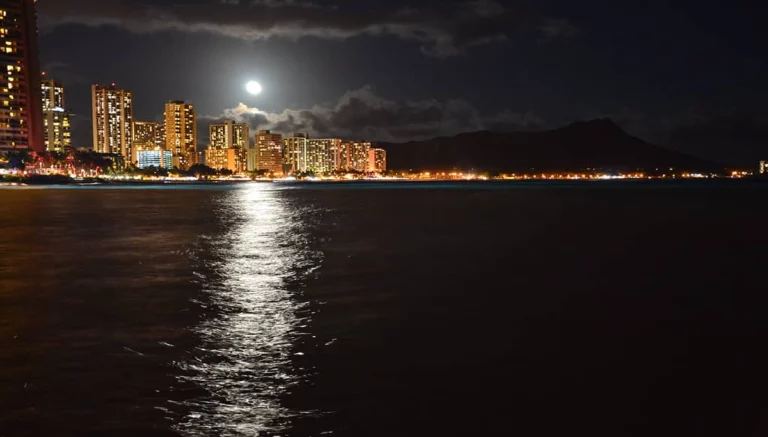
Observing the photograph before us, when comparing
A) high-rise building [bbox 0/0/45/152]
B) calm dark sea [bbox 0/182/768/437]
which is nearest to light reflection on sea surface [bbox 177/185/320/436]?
calm dark sea [bbox 0/182/768/437]

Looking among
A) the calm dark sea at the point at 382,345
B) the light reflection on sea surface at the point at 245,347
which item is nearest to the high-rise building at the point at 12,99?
the calm dark sea at the point at 382,345

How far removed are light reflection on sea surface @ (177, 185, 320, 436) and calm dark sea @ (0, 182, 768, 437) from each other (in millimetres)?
44

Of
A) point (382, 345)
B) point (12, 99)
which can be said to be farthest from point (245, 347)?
point (12, 99)

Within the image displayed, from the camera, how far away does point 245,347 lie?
11.2m

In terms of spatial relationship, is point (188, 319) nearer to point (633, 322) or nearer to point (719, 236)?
point (633, 322)

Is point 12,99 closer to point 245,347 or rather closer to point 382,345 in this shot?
point 245,347

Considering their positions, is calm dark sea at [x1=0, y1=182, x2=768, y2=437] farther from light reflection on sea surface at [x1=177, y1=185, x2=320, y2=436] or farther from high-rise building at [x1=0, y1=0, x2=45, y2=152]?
high-rise building at [x1=0, y1=0, x2=45, y2=152]

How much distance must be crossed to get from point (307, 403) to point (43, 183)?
20309 centimetres

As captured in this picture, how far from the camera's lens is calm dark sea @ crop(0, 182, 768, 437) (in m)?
8.18

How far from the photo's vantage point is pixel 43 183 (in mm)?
183500

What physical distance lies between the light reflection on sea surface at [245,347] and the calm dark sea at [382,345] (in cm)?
4

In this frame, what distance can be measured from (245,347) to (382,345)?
2.56 meters

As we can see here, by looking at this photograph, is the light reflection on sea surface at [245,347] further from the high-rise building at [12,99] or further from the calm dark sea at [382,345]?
the high-rise building at [12,99]

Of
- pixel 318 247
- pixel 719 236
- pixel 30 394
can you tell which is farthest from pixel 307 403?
pixel 719 236
